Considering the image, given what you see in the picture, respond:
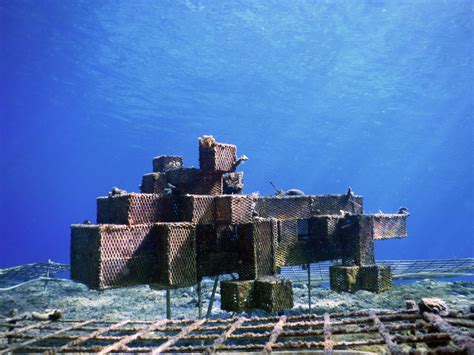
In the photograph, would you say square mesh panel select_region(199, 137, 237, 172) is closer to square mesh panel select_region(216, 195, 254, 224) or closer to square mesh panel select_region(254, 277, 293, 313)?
square mesh panel select_region(216, 195, 254, 224)

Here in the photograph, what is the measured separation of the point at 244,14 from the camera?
57125 mm

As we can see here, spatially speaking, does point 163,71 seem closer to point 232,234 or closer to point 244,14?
point 244,14

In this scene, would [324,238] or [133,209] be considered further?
[324,238]

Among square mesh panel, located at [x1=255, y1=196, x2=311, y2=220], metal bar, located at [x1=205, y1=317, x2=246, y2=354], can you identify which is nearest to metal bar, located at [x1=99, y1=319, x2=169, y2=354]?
metal bar, located at [x1=205, y1=317, x2=246, y2=354]

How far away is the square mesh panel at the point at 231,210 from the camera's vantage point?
9391mm

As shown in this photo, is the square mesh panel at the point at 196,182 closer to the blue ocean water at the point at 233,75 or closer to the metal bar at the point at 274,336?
the metal bar at the point at 274,336

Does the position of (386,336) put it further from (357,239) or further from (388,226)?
(388,226)

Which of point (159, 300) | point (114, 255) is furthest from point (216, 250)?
point (159, 300)

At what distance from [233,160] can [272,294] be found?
381 cm

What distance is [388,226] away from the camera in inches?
533

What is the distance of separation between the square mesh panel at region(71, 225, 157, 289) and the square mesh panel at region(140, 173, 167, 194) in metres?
2.02

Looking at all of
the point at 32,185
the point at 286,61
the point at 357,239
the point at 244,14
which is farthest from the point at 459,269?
the point at 32,185

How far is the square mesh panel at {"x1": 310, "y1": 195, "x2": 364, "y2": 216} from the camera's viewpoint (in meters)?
12.3

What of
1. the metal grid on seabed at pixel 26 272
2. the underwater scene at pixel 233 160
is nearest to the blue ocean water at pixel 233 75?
the underwater scene at pixel 233 160
